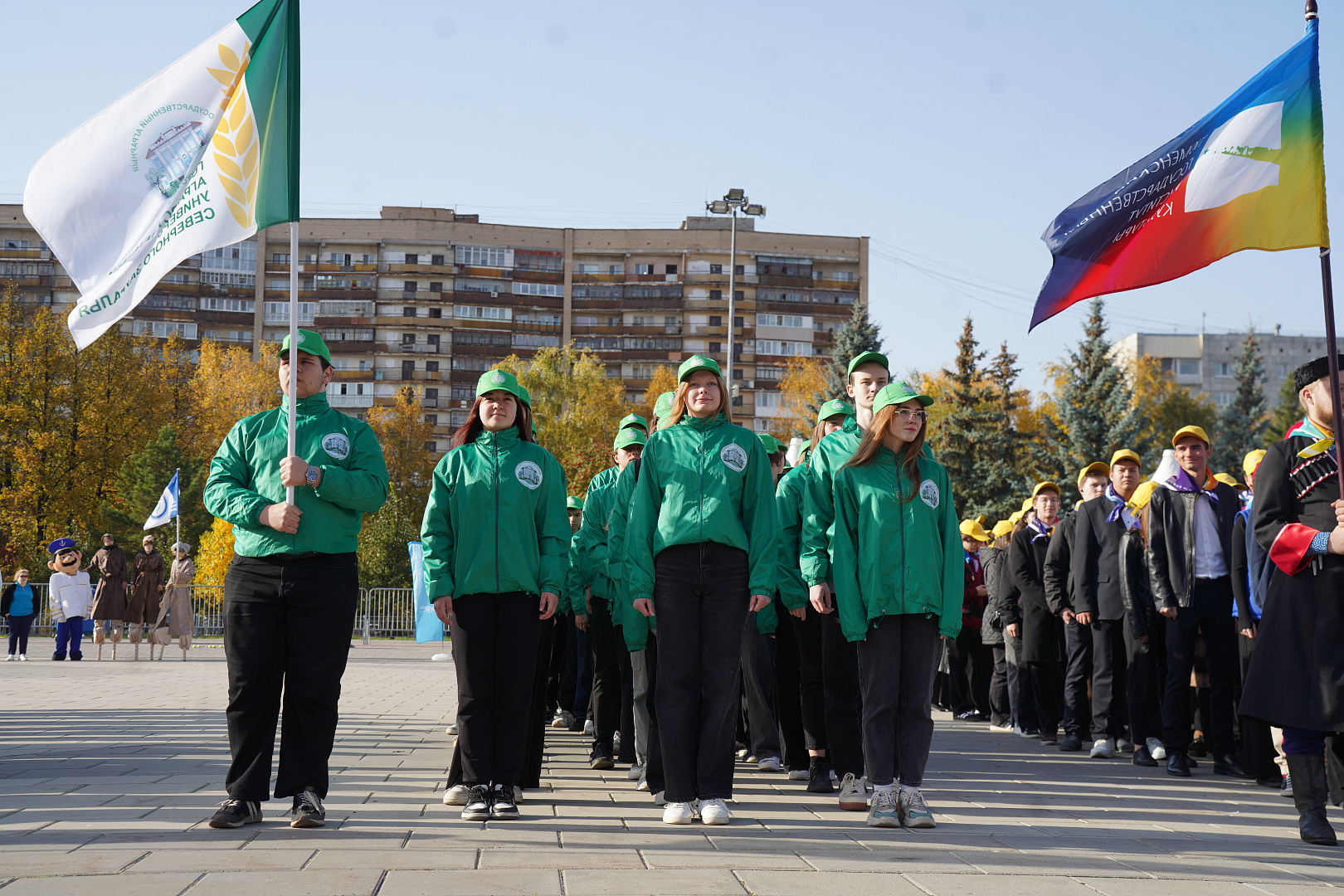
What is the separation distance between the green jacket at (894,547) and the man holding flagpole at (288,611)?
2412mm

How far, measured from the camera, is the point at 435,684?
663 inches

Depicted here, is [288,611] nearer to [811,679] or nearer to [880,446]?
[880,446]

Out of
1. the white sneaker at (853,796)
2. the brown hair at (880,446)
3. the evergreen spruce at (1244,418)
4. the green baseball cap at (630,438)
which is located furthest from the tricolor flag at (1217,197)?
the evergreen spruce at (1244,418)

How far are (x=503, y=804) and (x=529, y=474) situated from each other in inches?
64.0

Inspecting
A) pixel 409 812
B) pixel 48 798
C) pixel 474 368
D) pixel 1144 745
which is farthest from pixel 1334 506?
pixel 474 368

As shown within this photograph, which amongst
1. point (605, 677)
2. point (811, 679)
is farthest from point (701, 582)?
point (605, 677)

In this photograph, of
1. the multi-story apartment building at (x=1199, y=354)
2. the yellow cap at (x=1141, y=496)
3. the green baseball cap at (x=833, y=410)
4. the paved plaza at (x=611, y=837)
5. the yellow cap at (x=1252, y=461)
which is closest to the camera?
the paved plaza at (x=611, y=837)

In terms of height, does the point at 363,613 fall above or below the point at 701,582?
below

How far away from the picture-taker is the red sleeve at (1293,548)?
19.2 feet

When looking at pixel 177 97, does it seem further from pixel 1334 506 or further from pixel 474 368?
pixel 474 368

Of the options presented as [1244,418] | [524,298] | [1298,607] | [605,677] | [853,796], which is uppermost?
[524,298]

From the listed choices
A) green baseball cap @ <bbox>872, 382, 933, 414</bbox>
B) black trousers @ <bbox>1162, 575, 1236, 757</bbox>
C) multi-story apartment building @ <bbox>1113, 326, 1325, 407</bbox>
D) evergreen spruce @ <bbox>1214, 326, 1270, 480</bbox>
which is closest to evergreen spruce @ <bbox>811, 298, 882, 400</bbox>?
evergreen spruce @ <bbox>1214, 326, 1270, 480</bbox>

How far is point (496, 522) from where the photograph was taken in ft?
19.6

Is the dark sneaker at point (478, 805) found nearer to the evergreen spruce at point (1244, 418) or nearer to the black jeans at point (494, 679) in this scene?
the black jeans at point (494, 679)
